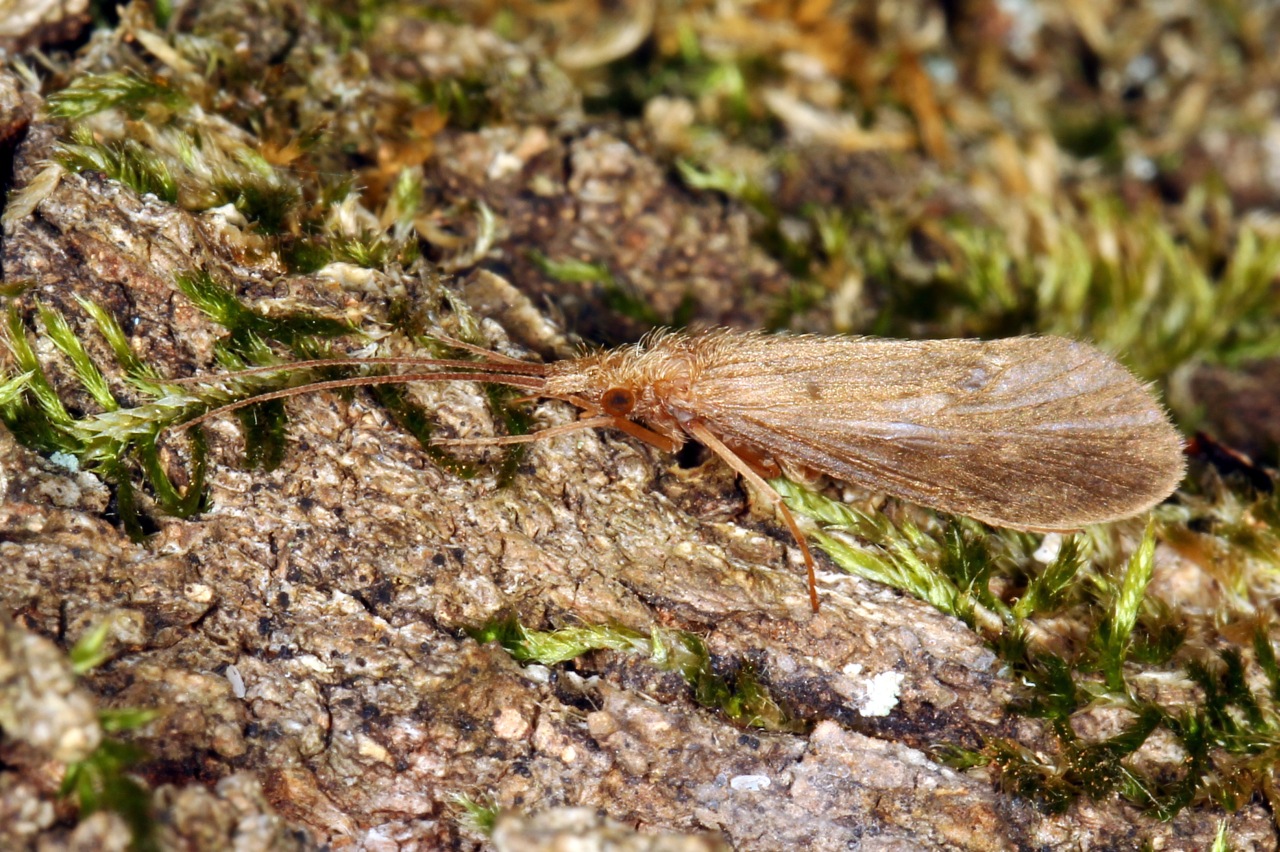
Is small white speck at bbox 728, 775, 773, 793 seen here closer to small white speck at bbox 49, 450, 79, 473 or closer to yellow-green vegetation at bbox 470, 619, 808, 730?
yellow-green vegetation at bbox 470, 619, 808, 730

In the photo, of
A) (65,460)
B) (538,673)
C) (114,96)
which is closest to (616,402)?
(538,673)

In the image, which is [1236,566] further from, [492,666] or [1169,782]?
[492,666]

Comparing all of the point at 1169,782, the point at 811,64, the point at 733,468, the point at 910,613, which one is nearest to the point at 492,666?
the point at 733,468

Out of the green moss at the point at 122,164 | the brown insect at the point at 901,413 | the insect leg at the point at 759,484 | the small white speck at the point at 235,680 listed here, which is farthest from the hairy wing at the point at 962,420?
the green moss at the point at 122,164

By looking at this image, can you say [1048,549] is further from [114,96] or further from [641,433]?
[114,96]

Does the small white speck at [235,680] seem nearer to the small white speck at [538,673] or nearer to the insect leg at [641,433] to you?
the small white speck at [538,673]

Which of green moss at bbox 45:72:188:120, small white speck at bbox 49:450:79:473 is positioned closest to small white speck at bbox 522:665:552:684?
small white speck at bbox 49:450:79:473
